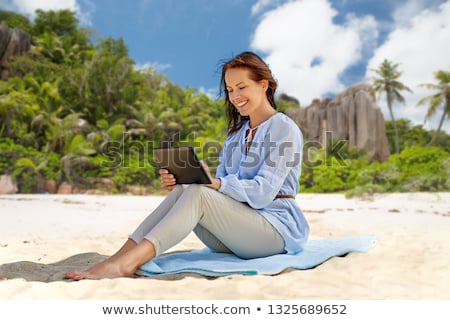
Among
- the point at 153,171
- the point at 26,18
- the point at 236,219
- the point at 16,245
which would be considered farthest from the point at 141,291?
the point at 26,18

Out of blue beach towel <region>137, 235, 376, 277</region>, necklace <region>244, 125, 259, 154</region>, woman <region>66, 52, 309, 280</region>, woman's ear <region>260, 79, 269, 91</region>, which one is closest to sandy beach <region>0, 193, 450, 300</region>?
blue beach towel <region>137, 235, 376, 277</region>

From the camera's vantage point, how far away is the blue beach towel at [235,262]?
2660 millimetres

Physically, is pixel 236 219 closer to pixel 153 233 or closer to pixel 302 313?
pixel 153 233

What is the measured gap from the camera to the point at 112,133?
16250 mm

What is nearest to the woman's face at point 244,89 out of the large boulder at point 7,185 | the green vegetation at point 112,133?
the green vegetation at point 112,133

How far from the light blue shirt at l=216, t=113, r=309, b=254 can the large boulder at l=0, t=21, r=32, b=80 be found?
66.9 ft

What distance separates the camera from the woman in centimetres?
259

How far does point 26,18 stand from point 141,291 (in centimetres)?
2614

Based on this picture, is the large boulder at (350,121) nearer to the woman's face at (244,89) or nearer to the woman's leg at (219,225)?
the woman's face at (244,89)

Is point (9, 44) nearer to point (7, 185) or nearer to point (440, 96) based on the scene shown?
point (7, 185)

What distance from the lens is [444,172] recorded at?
488 inches

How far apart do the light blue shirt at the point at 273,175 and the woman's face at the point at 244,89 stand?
160mm

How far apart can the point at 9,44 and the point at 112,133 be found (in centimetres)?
856

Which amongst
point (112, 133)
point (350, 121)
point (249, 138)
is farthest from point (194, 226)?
point (350, 121)
